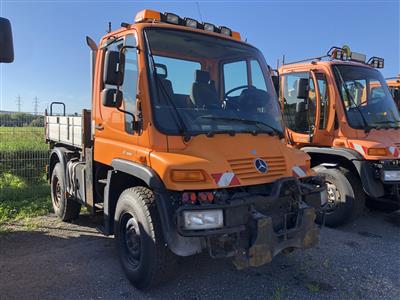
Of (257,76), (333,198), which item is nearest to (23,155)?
(257,76)

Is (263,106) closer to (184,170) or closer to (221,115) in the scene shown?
(221,115)

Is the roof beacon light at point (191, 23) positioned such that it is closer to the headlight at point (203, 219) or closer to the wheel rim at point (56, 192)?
the headlight at point (203, 219)

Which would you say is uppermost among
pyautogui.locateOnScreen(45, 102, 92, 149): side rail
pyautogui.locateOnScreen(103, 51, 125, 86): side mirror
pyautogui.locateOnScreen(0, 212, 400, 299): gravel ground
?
pyautogui.locateOnScreen(103, 51, 125, 86): side mirror

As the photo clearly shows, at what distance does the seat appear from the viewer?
3738 mm

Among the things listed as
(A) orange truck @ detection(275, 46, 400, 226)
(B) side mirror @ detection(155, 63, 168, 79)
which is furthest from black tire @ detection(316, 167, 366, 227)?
(B) side mirror @ detection(155, 63, 168, 79)

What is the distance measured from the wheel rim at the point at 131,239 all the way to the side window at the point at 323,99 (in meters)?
3.62

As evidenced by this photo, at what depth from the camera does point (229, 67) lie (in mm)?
4316

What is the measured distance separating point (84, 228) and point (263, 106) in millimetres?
3338

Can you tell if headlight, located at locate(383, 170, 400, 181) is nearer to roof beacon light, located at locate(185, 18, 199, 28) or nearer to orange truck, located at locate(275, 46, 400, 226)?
orange truck, located at locate(275, 46, 400, 226)

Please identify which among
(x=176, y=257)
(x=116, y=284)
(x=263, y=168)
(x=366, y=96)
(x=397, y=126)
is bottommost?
(x=116, y=284)

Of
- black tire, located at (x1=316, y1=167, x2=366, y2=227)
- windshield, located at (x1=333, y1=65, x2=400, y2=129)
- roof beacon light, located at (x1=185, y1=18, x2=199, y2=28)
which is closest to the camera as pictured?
roof beacon light, located at (x1=185, y1=18, x2=199, y2=28)

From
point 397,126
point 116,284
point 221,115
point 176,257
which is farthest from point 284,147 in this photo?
point 397,126

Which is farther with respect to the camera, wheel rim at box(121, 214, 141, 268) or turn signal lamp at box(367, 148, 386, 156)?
turn signal lamp at box(367, 148, 386, 156)

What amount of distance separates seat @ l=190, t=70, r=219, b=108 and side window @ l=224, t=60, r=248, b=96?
→ 0.28 m
